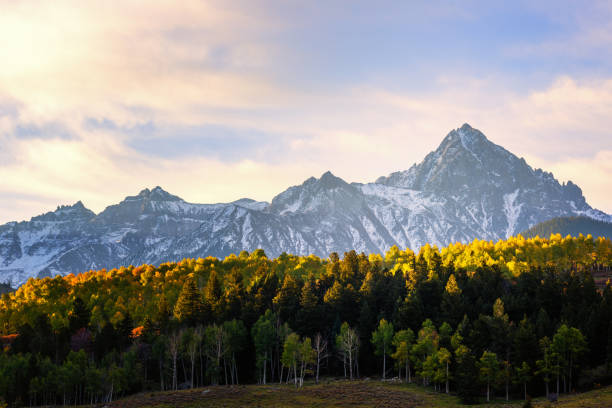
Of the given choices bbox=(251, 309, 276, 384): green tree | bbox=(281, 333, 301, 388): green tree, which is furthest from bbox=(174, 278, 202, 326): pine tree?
bbox=(281, 333, 301, 388): green tree

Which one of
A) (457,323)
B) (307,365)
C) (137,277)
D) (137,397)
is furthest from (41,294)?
(457,323)

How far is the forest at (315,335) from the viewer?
99.2m

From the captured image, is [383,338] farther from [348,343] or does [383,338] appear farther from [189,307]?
[189,307]

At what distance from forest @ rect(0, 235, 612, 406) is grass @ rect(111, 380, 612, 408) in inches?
220

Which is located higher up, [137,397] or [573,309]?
[573,309]

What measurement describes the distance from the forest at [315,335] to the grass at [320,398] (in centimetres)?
560

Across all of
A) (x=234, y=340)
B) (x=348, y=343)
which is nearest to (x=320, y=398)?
(x=348, y=343)

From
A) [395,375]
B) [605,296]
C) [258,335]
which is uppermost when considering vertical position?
[605,296]

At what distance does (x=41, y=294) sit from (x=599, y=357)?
142 m

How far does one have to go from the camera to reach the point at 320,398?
3605 inches

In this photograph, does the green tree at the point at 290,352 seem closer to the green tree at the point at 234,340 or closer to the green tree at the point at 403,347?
the green tree at the point at 234,340

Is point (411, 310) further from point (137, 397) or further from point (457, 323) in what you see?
point (137, 397)

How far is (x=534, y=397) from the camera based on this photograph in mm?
97000

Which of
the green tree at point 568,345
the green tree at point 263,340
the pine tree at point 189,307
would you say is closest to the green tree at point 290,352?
the green tree at point 263,340
